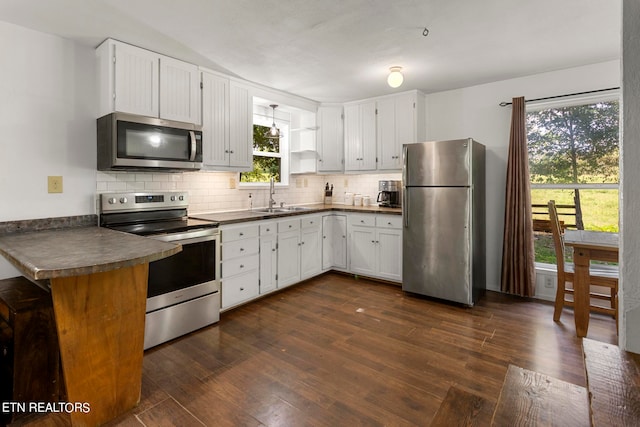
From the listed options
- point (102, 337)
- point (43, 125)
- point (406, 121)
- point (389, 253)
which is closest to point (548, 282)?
point (389, 253)

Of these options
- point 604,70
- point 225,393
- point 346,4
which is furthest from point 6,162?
point 604,70

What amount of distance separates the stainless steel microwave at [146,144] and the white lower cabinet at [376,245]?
7.16ft

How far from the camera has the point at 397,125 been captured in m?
4.27

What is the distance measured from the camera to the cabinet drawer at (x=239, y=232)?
3.14 metres

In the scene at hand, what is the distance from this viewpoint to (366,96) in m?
4.42

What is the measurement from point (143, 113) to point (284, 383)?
240cm

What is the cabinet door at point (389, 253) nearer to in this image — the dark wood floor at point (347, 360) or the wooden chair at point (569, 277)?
the dark wood floor at point (347, 360)

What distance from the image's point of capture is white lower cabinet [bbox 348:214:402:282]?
4020 millimetres

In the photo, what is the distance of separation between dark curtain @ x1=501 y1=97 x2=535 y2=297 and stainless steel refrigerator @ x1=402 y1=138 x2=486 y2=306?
0.90 ft

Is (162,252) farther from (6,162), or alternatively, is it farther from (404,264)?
(404,264)

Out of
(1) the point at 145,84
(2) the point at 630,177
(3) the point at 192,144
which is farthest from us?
(3) the point at 192,144

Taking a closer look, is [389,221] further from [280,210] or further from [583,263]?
[583,263]

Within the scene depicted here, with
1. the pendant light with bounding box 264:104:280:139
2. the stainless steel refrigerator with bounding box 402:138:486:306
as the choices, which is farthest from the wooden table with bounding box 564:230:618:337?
the pendant light with bounding box 264:104:280:139

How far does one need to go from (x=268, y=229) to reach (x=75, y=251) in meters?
2.03
